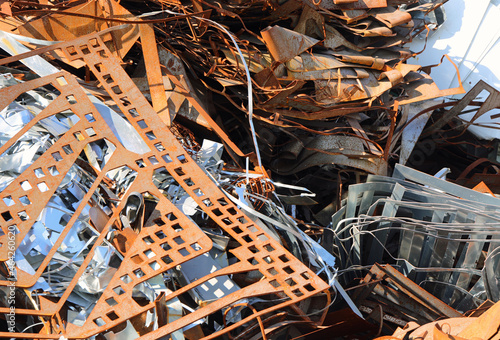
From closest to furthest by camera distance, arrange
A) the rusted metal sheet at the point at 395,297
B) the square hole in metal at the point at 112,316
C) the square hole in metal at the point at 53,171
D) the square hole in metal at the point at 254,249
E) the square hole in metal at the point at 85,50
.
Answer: the square hole in metal at the point at 112,316 < the square hole in metal at the point at 254,249 < the square hole in metal at the point at 53,171 < the rusted metal sheet at the point at 395,297 < the square hole in metal at the point at 85,50

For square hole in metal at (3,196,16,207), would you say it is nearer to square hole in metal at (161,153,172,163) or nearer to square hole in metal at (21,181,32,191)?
square hole in metal at (21,181,32,191)

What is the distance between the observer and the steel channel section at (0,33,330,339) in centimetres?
148

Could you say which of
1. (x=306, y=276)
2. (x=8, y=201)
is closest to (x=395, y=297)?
(x=306, y=276)

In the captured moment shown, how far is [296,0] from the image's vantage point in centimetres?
235

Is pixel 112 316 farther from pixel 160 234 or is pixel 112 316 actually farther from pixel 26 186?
pixel 26 186

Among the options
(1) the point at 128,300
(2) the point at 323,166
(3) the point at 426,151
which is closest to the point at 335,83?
(2) the point at 323,166

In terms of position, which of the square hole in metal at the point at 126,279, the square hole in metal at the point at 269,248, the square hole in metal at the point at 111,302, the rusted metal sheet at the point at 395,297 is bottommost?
the rusted metal sheet at the point at 395,297

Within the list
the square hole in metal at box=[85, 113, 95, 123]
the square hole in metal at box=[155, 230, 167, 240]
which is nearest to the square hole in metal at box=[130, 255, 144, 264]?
the square hole in metal at box=[155, 230, 167, 240]

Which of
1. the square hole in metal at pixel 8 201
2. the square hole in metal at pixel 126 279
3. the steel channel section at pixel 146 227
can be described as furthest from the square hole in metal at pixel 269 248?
the square hole in metal at pixel 8 201

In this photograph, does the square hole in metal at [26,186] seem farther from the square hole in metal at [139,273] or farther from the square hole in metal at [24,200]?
the square hole in metal at [139,273]

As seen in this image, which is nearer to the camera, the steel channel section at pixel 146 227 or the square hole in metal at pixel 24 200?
the steel channel section at pixel 146 227

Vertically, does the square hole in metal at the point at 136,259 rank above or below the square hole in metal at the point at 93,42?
below

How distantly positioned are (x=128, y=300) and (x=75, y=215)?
1.25 ft

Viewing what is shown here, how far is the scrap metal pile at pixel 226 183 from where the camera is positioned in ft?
5.19
